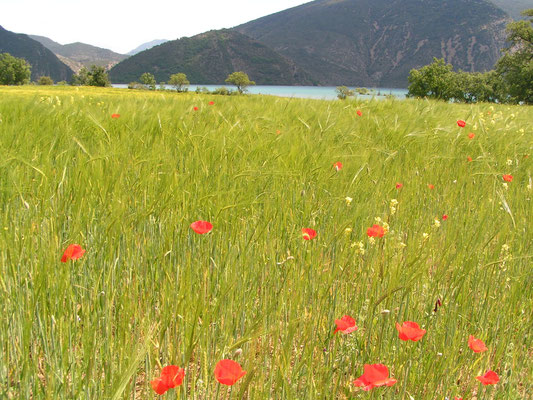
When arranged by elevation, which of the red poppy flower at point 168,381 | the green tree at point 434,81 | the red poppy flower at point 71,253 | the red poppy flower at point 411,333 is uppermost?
the green tree at point 434,81

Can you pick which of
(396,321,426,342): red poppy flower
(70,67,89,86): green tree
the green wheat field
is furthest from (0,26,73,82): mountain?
(396,321,426,342): red poppy flower

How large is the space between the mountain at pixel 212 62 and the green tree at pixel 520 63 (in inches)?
4497

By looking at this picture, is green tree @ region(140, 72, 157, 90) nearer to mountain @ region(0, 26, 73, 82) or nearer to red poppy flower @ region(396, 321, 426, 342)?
red poppy flower @ region(396, 321, 426, 342)

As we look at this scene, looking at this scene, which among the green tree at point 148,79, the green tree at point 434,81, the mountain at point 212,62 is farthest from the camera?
the mountain at point 212,62

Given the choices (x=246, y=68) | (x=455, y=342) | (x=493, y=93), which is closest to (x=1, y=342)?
(x=455, y=342)

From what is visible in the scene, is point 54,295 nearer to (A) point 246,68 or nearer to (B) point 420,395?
(B) point 420,395

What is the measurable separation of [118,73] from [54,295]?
146 metres

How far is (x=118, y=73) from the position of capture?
Answer: 13212 cm

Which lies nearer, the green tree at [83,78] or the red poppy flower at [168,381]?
the red poppy flower at [168,381]

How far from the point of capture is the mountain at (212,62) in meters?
136

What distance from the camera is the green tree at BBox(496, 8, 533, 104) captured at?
1106 inches

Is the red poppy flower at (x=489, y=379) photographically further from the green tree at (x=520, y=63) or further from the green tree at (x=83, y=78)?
the green tree at (x=83, y=78)

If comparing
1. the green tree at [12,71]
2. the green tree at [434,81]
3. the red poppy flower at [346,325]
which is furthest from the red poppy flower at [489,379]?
the green tree at [12,71]

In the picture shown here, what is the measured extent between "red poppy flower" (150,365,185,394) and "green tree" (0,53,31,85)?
69.2m
